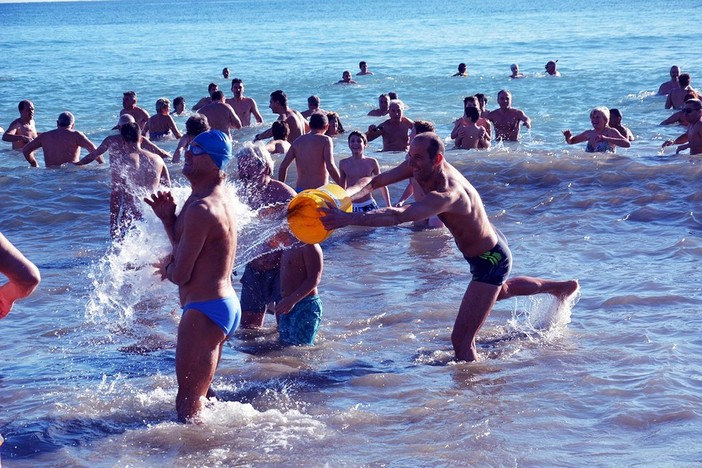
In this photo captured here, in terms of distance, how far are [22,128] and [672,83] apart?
14.9 meters

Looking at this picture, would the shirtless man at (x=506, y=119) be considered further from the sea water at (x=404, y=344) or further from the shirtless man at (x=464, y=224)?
the shirtless man at (x=464, y=224)

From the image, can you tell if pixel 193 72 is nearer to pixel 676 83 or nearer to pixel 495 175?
pixel 676 83

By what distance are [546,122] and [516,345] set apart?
15.2 metres

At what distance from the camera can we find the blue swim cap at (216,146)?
194 inches

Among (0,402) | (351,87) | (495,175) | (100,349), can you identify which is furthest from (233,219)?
(351,87)

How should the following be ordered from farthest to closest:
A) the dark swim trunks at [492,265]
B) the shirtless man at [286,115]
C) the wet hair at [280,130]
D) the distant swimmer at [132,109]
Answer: the distant swimmer at [132,109], the shirtless man at [286,115], the wet hair at [280,130], the dark swim trunks at [492,265]

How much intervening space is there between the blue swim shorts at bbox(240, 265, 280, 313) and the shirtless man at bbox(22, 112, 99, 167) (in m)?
7.99

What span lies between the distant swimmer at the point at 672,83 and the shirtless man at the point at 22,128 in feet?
46.1

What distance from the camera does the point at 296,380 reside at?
20.9ft

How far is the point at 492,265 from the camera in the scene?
6.38 m

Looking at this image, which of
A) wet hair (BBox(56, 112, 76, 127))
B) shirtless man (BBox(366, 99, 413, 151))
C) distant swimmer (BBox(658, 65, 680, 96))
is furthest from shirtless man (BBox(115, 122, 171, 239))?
distant swimmer (BBox(658, 65, 680, 96))

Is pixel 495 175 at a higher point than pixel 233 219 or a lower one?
lower

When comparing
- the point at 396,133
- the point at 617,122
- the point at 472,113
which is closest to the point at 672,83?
the point at 617,122

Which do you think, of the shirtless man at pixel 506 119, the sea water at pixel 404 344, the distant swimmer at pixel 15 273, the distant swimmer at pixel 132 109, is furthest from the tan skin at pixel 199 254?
the distant swimmer at pixel 132 109
